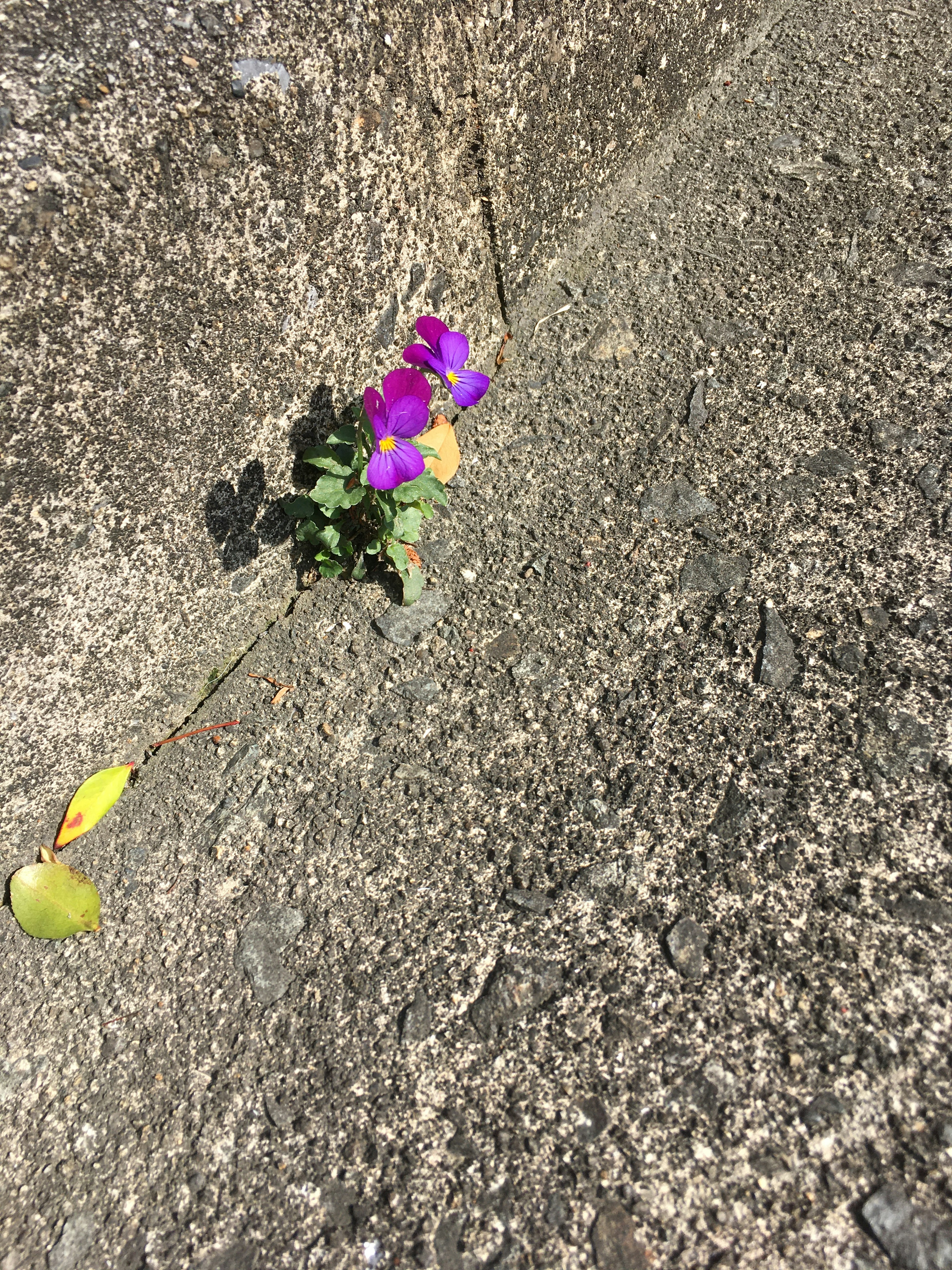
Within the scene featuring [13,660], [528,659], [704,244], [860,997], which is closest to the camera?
[860,997]

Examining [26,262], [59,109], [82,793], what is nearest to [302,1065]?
[82,793]

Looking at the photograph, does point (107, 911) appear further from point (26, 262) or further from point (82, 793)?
point (26, 262)

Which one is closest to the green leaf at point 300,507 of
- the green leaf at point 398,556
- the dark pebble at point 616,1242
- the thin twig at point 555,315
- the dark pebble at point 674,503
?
the green leaf at point 398,556

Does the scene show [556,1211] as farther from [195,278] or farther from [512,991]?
[195,278]

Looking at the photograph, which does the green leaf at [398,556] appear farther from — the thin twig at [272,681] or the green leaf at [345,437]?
the thin twig at [272,681]

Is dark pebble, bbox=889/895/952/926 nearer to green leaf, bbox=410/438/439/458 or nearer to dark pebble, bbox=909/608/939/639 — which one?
dark pebble, bbox=909/608/939/639

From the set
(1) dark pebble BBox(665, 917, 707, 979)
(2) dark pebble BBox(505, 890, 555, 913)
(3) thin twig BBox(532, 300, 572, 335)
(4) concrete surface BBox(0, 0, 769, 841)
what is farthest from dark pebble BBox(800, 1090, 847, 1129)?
(3) thin twig BBox(532, 300, 572, 335)
